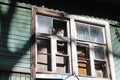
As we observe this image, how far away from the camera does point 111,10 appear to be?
9.37 metres

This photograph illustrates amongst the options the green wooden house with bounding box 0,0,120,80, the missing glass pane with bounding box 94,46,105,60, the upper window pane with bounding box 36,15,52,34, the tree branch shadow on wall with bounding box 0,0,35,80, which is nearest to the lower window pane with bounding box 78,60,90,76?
the green wooden house with bounding box 0,0,120,80

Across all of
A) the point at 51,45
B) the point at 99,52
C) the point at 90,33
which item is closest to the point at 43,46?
the point at 51,45

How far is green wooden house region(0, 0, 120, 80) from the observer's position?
295 inches

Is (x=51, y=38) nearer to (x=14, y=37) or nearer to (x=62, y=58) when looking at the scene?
(x=62, y=58)

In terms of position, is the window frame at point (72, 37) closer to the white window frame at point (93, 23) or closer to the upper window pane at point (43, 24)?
the white window frame at point (93, 23)

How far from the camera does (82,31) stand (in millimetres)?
8648

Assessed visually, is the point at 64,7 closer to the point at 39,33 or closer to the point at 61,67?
the point at 39,33

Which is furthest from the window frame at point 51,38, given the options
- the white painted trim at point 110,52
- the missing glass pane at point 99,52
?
the white painted trim at point 110,52

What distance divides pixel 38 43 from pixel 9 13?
102 cm

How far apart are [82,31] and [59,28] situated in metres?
0.64

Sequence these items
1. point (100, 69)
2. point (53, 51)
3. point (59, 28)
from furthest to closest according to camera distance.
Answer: point (100, 69) → point (59, 28) → point (53, 51)

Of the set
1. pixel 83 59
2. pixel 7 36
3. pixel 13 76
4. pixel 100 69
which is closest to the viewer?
pixel 13 76

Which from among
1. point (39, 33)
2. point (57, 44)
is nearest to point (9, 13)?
point (39, 33)

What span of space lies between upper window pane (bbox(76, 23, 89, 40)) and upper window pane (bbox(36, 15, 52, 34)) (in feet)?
2.66
